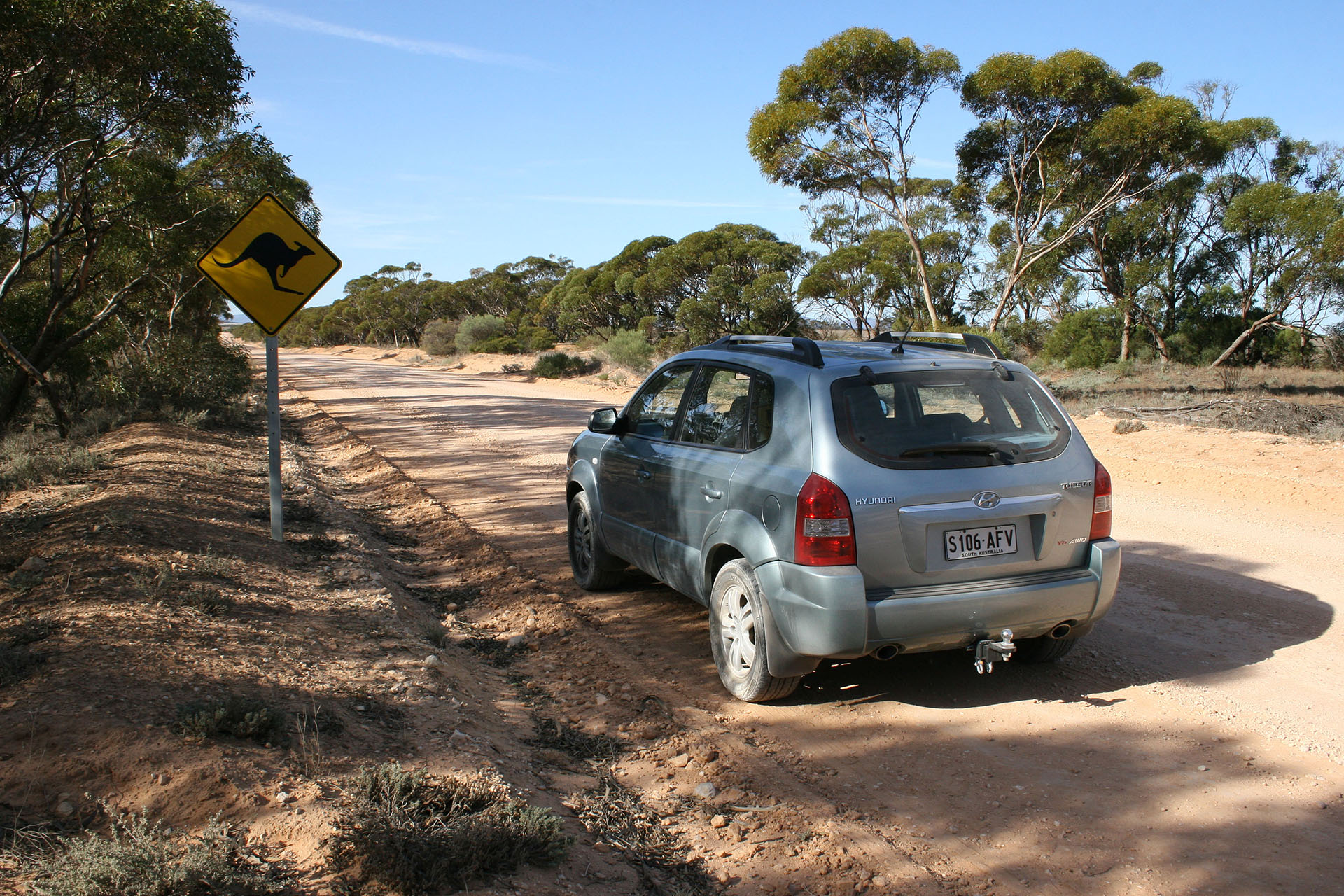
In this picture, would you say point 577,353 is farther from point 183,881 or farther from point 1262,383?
point 183,881

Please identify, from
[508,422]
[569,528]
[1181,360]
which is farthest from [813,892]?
[1181,360]

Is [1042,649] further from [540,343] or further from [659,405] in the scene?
[540,343]

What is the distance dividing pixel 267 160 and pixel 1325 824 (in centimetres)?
1749

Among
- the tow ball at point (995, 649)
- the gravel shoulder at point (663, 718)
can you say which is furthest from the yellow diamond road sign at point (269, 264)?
the tow ball at point (995, 649)

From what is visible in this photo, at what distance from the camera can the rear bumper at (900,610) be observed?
4.09 metres

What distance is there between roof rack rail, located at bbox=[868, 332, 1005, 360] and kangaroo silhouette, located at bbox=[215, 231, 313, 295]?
435cm

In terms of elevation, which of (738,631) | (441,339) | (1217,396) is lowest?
(738,631)

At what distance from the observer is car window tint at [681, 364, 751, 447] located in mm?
5000

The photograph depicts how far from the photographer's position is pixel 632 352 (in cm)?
3453

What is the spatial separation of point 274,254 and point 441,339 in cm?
5833

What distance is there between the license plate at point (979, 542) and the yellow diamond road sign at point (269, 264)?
16.6 feet

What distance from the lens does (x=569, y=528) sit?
23.0 feet

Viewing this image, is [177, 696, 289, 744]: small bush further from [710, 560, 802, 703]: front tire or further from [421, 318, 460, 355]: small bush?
[421, 318, 460, 355]: small bush

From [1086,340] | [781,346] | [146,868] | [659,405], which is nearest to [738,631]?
[781,346]
